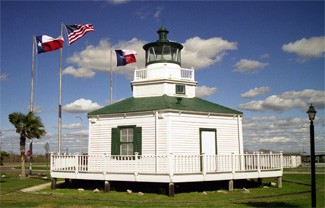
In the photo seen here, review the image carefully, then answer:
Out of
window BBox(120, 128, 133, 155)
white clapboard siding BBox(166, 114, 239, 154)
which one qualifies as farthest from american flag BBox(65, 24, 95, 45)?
white clapboard siding BBox(166, 114, 239, 154)

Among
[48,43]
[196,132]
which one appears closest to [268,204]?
[196,132]

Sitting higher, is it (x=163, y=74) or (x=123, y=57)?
(x=123, y=57)

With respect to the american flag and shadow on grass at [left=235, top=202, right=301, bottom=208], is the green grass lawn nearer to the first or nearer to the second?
shadow on grass at [left=235, top=202, right=301, bottom=208]

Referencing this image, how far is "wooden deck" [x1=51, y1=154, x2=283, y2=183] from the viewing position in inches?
708

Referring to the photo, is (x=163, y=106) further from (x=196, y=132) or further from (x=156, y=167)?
(x=156, y=167)

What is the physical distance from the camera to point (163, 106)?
19.9 m

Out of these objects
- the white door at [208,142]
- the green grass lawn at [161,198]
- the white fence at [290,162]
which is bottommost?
the white fence at [290,162]

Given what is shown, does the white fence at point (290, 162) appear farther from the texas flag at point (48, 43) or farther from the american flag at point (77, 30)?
the texas flag at point (48, 43)

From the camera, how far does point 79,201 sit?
608 inches

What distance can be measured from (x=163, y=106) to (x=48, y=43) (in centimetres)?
1371

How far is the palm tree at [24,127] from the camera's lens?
27.3 m

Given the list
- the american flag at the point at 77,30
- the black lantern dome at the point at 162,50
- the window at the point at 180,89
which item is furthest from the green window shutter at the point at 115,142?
the american flag at the point at 77,30

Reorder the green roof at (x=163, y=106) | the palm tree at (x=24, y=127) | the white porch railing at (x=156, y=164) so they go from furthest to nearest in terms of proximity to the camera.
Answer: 1. the palm tree at (x=24, y=127)
2. the green roof at (x=163, y=106)
3. the white porch railing at (x=156, y=164)

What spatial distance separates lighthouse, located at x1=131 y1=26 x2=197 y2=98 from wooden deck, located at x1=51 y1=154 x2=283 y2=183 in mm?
5286
